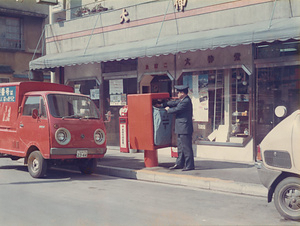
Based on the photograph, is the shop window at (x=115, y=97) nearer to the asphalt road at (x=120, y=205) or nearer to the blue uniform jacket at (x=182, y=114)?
the blue uniform jacket at (x=182, y=114)

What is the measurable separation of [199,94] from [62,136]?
5005 mm

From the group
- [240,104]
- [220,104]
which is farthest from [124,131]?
[240,104]

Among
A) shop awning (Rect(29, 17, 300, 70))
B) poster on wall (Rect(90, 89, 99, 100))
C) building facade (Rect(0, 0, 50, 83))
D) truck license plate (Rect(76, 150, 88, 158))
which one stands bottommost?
truck license plate (Rect(76, 150, 88, 158))

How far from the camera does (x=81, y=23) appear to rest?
16156mm

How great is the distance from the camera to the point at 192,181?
859cm

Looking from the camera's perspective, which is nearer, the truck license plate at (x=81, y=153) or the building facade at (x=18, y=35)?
the truck license plate at (x=81, y=153)

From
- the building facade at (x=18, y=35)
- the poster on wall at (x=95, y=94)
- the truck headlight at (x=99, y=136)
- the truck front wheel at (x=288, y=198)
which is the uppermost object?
the building facade at (x=18, y=35)

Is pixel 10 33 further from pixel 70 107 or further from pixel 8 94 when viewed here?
pixel 70 107

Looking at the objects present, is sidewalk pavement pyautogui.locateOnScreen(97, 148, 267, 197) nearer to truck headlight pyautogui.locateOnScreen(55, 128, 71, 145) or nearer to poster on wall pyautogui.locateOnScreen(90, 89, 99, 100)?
truck headlight pyautogui.locateOnScreen(55, 128, 71, 145)

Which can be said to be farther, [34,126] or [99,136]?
[99,136]

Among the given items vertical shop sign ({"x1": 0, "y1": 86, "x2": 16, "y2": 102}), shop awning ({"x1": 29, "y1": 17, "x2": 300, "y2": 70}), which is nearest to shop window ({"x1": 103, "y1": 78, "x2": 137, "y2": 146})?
shop awning ({"x1": 29, "y1": 17, "x2": 300, "y2": 70})

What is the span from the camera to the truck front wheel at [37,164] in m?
9.16

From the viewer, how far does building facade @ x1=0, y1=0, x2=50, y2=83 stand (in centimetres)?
2556

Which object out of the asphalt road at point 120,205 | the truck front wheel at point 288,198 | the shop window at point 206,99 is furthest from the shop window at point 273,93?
the truck front wheel at point 288,198
